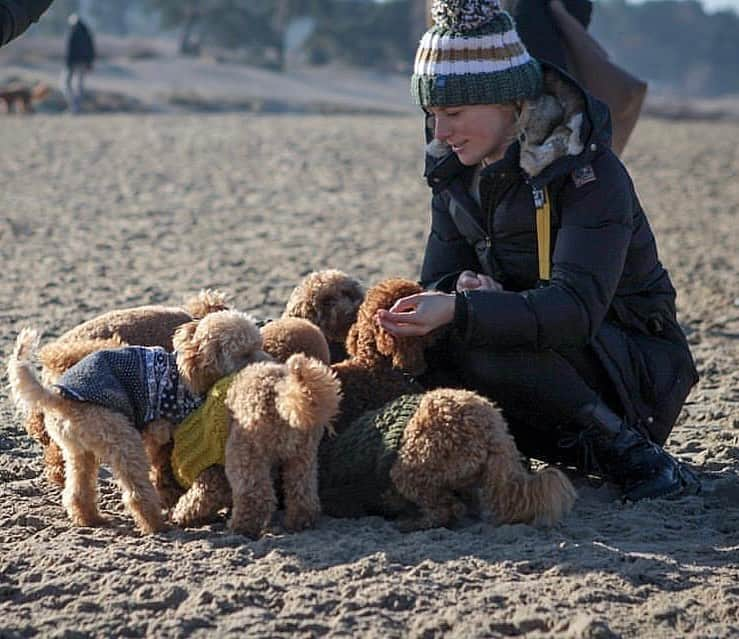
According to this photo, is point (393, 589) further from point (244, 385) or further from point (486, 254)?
point (486, 254)

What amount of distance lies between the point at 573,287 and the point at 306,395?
111 centimetres

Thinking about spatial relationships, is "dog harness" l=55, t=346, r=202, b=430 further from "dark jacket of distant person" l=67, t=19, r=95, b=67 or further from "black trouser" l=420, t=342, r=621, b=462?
"dark jacket of distant person" l=67, t=19, r=95, b=67

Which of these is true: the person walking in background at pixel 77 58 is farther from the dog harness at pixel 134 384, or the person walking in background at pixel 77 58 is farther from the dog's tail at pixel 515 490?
the dog's tail at pixel 515 490

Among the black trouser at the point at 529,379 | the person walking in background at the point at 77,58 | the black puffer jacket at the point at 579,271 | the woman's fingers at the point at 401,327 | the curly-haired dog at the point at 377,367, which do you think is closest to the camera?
the woman's fingers at the point at 401,327

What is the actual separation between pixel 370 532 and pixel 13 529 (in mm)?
1214

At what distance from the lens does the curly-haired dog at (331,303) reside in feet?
17.1

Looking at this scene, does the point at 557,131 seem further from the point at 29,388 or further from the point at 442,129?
the point at 29,388

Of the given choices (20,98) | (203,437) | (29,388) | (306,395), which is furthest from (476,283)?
(20,98)

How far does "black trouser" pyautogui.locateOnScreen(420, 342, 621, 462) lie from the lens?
475 cm

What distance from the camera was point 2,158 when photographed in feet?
64.4

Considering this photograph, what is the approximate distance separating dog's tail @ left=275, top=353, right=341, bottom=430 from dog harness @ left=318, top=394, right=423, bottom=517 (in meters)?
0.34

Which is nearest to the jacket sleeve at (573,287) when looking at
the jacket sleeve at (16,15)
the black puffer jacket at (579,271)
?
the black puffer jacket at (579,271)

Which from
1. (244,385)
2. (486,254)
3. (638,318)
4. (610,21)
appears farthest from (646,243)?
(610,21)

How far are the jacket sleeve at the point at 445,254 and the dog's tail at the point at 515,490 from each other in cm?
113
